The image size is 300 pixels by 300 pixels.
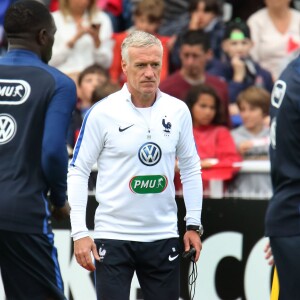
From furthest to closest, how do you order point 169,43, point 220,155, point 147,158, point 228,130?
1. point 169,43
2. point 228,130
3. point 220,155
4. point 147,158

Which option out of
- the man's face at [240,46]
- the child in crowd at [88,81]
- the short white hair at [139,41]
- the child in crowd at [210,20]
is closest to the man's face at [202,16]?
the child in crowd at [210,20]

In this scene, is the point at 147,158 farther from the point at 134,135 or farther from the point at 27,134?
the point at 27,134

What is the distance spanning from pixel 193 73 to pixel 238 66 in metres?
1.12

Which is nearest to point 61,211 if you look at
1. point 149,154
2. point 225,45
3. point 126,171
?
point 126,171

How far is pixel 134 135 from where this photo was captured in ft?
19.7

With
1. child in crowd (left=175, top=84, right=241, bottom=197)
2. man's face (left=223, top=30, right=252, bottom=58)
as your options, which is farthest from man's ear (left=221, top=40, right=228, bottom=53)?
child in crowd (left=175, top=84, right=241, bottom=197)

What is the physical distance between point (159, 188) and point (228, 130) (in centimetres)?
367

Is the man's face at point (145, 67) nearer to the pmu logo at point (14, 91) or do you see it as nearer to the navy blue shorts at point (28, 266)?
the pmu logo at point (14, 91)

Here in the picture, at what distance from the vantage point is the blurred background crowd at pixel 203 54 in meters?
9.55

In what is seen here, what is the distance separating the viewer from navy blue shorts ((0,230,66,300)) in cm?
620

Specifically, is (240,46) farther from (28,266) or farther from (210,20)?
(28,266)

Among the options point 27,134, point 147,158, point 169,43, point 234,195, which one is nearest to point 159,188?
point 147,158

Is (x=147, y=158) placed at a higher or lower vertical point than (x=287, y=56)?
lower

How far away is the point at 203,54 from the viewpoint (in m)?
10.7
